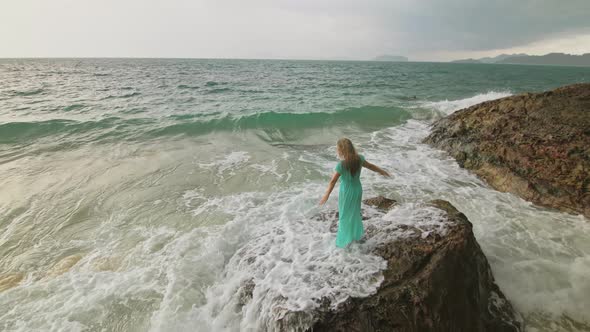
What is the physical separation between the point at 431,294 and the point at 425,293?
0.22ft

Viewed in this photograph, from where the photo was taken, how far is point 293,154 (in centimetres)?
1053

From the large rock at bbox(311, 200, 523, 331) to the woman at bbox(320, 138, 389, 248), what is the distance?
0.42 m

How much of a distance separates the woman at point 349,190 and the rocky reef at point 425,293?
0.98ft

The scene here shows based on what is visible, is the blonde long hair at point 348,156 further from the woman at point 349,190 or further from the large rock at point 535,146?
the large rock at point 535,146

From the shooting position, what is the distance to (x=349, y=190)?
12.6 feet

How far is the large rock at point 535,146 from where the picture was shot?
21.1 feet

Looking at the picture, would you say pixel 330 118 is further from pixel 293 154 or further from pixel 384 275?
pixel 384 275

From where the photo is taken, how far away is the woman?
3738 millimetres

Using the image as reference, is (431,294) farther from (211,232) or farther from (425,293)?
(211,232)

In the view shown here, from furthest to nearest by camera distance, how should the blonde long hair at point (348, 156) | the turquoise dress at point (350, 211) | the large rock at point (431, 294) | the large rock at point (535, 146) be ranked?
the large rock at point (535, 146) → the turquoise dress at point (350, 211) → the blonde long hair at point (348, 156) → the large rock at point (431, 294)

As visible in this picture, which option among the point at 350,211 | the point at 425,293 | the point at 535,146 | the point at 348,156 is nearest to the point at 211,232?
the point at 350,211

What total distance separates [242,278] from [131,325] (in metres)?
1.61

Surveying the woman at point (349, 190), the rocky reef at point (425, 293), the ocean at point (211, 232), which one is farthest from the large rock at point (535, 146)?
the woman at point (349, 190)

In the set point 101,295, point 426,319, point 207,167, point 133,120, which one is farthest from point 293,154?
point 133,120
